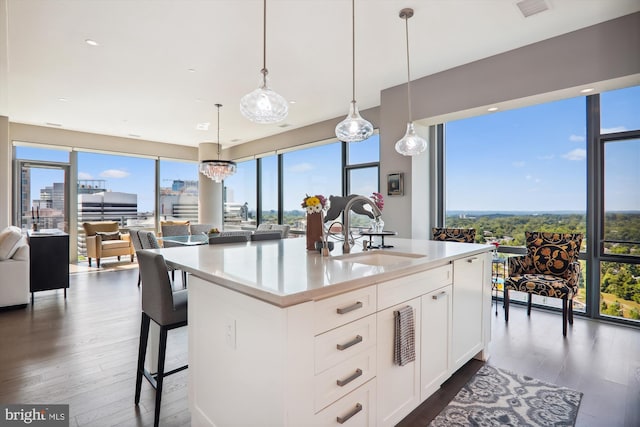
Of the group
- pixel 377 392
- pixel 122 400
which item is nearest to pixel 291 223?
pixel 122 400

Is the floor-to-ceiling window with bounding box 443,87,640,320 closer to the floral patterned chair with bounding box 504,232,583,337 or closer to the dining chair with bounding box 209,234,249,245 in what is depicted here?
the floral patterned chair with bounding box 504,232,583,337

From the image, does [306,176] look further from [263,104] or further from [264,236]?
[263,104]

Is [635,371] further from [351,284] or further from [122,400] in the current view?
[122,400]

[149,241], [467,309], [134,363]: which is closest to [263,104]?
[467,309]

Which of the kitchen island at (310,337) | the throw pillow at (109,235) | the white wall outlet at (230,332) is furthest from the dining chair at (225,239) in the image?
the throw pillow at (109,235)

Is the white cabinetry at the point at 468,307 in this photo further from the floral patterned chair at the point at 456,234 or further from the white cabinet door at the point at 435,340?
the floral patterned chair at the point at 456,234

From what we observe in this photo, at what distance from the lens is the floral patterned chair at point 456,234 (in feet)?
13.7

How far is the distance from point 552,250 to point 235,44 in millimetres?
4091

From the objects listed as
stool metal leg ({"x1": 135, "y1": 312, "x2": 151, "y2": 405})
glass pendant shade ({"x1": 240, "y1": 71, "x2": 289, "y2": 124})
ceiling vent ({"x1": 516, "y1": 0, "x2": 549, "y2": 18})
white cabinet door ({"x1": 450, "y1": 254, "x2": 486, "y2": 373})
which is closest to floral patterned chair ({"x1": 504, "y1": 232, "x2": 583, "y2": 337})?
white cabinet door ({"x1": 450, "y1": 254, "x2": 486, "y2": 373})

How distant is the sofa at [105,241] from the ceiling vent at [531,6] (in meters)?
7.39

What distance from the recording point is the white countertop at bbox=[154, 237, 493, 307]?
1267 mm

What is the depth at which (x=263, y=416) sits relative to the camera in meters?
1.28

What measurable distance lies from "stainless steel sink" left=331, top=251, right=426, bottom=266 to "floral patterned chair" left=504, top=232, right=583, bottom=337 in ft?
6.41

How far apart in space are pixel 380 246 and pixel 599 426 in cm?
162
